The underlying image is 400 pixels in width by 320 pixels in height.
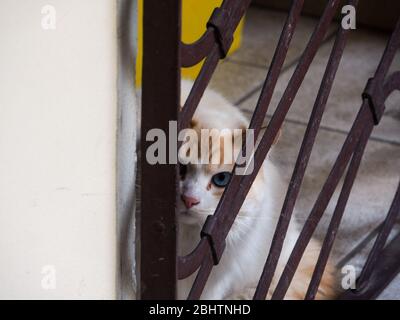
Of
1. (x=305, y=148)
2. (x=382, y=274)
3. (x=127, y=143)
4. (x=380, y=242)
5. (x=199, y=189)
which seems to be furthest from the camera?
(x=382, y=274)

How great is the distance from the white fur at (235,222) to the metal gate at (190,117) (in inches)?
10.1

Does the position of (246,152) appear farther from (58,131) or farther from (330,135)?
(330,135)

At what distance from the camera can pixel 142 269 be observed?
133cm

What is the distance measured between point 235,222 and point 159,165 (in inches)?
27.0

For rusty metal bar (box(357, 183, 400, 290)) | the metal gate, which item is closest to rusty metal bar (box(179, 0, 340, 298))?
the metal gate

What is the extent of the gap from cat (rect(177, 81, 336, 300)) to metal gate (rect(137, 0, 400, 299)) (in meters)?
0.25

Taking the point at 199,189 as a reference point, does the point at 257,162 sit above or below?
above

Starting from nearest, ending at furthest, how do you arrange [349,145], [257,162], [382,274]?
[257,162] < [349,145] < [382,274]

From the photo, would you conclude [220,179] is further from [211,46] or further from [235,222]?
[211,46]

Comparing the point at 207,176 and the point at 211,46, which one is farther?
the point at 207,176

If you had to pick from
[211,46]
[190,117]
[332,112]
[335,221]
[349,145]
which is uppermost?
[211,46]

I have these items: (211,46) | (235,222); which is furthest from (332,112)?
(211,46)

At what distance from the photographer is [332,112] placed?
3.27 meters

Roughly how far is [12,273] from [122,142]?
0.30 m
